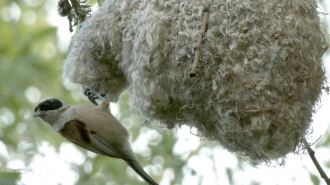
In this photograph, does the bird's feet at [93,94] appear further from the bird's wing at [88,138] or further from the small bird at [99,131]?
the bird's wing at [88,138]

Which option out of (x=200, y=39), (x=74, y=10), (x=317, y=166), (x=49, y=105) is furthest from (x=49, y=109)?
(x=317, y=166)

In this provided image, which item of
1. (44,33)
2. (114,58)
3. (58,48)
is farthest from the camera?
(58,48)

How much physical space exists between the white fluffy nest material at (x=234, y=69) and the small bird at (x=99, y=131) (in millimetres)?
285

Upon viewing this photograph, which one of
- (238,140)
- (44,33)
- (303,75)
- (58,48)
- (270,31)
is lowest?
(58,48)

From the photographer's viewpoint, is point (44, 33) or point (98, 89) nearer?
point (98, 89)

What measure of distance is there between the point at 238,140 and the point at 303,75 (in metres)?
0.38

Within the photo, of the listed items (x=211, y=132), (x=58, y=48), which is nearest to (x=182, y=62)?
(x=211, y=132)

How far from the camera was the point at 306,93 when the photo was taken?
96.0 inches

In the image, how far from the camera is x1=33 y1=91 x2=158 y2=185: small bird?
9.36ft

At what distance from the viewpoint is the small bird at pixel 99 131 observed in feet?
9.36

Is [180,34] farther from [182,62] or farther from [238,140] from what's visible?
[238,140]

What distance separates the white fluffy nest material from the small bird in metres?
0.28

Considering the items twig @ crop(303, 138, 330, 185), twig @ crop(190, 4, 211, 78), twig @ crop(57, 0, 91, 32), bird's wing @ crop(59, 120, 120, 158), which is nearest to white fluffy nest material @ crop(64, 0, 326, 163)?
twig @ crop(190, 4, 211, 78)

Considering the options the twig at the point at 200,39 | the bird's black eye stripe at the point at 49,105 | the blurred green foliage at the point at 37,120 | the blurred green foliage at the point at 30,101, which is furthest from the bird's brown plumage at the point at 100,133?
the blurred green foliage at the point at 37,120
